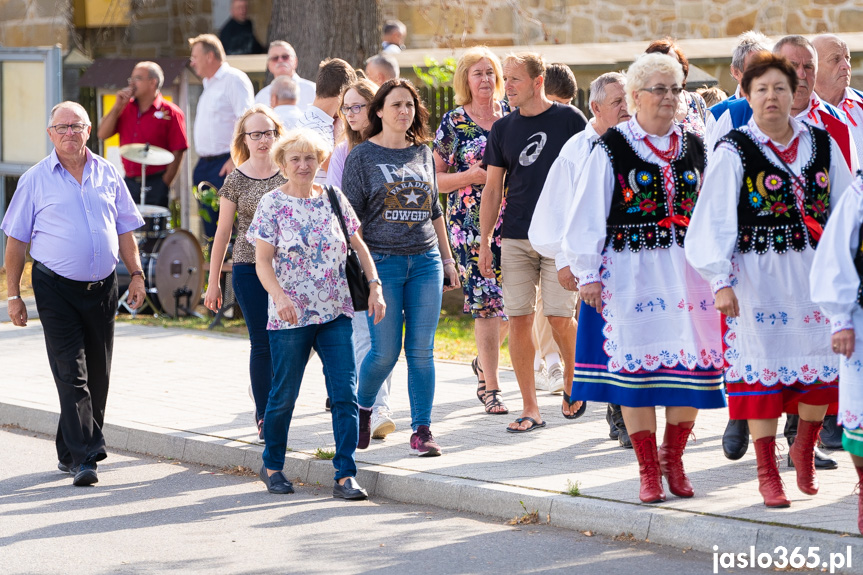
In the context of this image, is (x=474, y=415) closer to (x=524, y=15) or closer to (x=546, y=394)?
(x=546, y=394)

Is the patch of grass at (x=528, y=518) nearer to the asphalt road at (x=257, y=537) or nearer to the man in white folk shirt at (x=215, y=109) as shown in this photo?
the asphalt road at (x=257, y=537)

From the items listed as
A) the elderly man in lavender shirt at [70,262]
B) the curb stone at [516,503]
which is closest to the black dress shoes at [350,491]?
the curb stone at [516,503]

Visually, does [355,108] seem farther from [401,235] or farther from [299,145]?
[299,145]

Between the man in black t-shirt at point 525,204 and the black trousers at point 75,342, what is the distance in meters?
2.30

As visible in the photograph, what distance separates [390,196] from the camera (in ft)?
24.2

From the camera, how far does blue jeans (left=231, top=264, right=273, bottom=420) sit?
755cm

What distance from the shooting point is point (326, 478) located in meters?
7.27

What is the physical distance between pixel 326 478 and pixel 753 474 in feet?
7.28

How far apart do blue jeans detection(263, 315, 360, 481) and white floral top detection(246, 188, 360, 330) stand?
82 mm

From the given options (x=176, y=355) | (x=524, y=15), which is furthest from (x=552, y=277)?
(x=524, y=15)

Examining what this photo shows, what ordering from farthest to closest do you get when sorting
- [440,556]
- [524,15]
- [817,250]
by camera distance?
[524,15] → [440,556] → [817,250]

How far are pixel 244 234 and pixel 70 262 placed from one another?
953mm

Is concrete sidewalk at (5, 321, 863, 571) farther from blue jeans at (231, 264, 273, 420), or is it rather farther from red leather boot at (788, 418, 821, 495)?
blue jeans at (231, 264, 273, 420)

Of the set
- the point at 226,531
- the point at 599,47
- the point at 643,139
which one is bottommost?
the point at 226,531
